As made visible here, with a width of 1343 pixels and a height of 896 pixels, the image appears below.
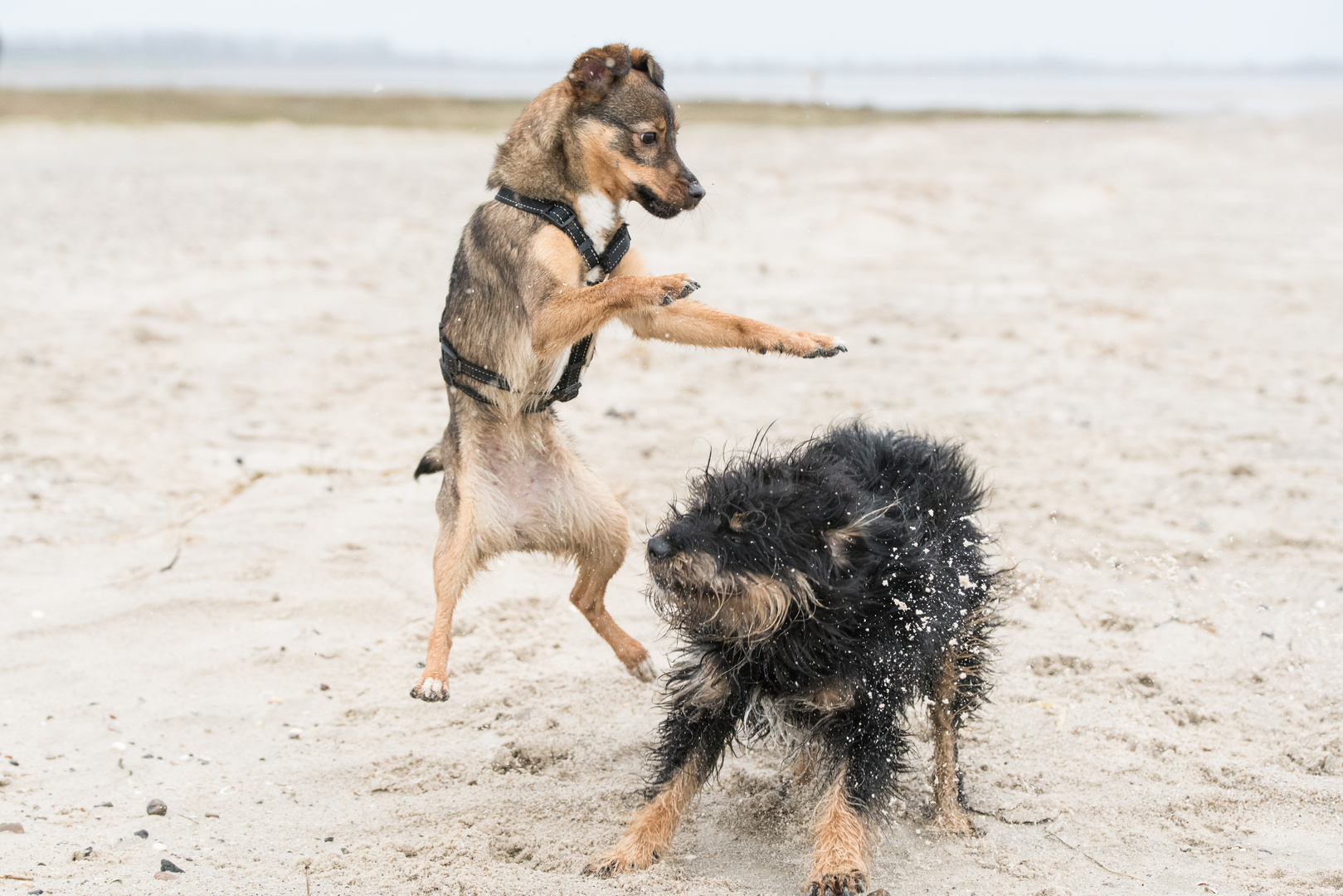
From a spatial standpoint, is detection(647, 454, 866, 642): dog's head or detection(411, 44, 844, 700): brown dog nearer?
detection(647, 454, 866, 642): dog's head

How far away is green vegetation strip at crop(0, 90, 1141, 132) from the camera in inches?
1220

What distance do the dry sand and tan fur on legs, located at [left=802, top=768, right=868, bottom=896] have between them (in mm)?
180

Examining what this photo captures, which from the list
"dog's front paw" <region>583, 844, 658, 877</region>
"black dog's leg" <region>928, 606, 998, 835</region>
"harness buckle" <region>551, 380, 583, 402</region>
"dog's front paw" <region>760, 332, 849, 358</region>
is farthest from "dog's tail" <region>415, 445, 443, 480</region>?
"black dog's leg" <region>928, 606, 998, 835</region>

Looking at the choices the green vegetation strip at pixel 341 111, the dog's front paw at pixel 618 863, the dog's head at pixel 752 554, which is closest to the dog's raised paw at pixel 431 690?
the dog's front paw at pixel 618 863

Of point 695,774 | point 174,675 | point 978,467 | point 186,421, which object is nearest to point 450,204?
point 186,421

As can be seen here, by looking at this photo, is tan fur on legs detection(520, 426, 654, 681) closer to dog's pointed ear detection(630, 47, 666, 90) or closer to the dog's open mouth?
the dog's open mouth

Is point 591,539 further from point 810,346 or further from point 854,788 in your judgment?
point 854,788

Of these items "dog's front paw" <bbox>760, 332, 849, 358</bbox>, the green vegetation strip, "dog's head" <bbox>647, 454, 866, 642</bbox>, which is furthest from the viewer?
the green vegetation strip

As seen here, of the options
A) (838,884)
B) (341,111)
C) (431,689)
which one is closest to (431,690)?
(431,689)

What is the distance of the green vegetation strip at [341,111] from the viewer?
102 ft

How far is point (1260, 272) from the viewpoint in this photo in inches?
489

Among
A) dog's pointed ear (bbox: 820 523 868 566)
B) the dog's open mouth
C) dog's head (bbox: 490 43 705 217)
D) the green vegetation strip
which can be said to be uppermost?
dog's head (bbox: 490 43 705 217)

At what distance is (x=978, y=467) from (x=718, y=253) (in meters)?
6.65

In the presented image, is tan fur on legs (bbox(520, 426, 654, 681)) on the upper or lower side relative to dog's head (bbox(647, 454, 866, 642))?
lower
